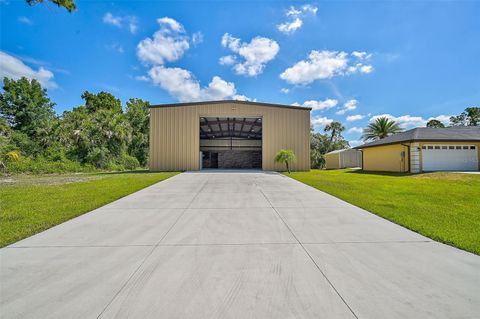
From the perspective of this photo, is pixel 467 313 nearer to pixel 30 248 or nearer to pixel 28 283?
pixel 28 283

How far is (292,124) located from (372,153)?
981cm

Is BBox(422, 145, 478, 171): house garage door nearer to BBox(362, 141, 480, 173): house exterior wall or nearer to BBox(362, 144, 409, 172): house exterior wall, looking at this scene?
BBox(362, 141, 480, 173): house exterior wall

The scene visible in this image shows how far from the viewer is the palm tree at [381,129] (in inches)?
1188

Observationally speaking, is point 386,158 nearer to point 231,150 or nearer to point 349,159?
point 349,159

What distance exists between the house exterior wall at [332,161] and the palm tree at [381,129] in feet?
22.4

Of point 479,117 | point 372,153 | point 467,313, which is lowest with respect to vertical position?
point 467,313

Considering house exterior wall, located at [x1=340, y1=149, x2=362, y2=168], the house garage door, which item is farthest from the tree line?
the house garage door

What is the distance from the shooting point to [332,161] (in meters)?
30.1

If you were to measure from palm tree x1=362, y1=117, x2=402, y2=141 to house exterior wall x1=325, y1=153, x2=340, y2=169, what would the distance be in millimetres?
6816

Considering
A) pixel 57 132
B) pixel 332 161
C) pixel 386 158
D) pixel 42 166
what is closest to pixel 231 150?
pixel 332 161

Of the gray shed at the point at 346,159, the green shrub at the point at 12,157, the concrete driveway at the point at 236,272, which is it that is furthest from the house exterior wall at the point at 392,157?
the green shrub at the point at 12,157

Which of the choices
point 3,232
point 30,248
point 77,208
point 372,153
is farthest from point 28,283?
point 372,153

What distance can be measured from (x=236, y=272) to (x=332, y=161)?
31.0 metres

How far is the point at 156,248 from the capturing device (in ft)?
9.96
